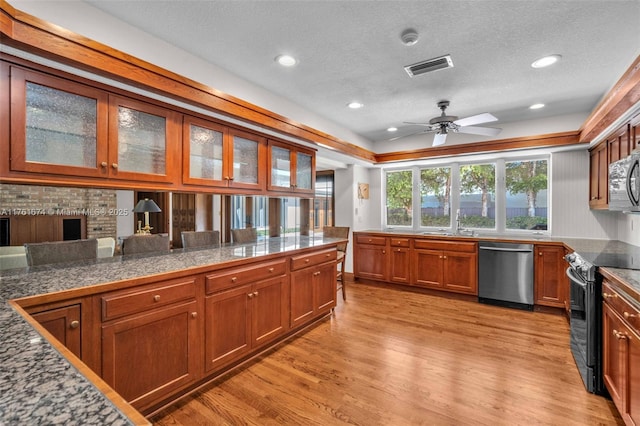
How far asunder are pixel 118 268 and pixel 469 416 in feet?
7.89

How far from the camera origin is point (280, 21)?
1.97m

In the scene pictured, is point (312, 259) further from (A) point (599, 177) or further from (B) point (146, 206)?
(A) point (599, 177)

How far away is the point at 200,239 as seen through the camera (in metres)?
3.05

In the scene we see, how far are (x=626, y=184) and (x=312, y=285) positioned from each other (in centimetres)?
280

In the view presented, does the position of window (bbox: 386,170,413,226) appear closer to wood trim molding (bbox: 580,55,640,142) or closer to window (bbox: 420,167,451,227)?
window (bbox: 420,167,451,227)

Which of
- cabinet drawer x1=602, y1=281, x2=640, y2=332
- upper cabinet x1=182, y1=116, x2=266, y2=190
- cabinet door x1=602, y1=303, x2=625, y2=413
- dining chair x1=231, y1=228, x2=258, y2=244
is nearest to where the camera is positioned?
cabinet drawer x1=602, y1=281, x2=640, y2=332


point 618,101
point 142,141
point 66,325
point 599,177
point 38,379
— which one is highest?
point 618,101

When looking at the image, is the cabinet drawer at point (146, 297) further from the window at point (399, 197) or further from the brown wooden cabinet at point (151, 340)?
the window at point (399, 197)

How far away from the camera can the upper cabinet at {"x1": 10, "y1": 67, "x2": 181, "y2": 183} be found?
1.66 metres

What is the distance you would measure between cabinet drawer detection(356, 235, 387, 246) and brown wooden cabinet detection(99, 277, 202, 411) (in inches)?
138

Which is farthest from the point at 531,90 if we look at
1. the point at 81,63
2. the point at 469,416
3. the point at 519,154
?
the point at 81,63

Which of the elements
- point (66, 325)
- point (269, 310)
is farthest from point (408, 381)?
point (66, 325)

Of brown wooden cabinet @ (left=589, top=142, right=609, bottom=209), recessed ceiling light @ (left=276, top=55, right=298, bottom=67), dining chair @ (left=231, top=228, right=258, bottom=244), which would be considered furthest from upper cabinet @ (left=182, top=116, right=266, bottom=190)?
brown wooden cabinet @ (left=589, top=142, right=609, bottom=209)

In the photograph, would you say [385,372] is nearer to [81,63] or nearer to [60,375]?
[60,375]
